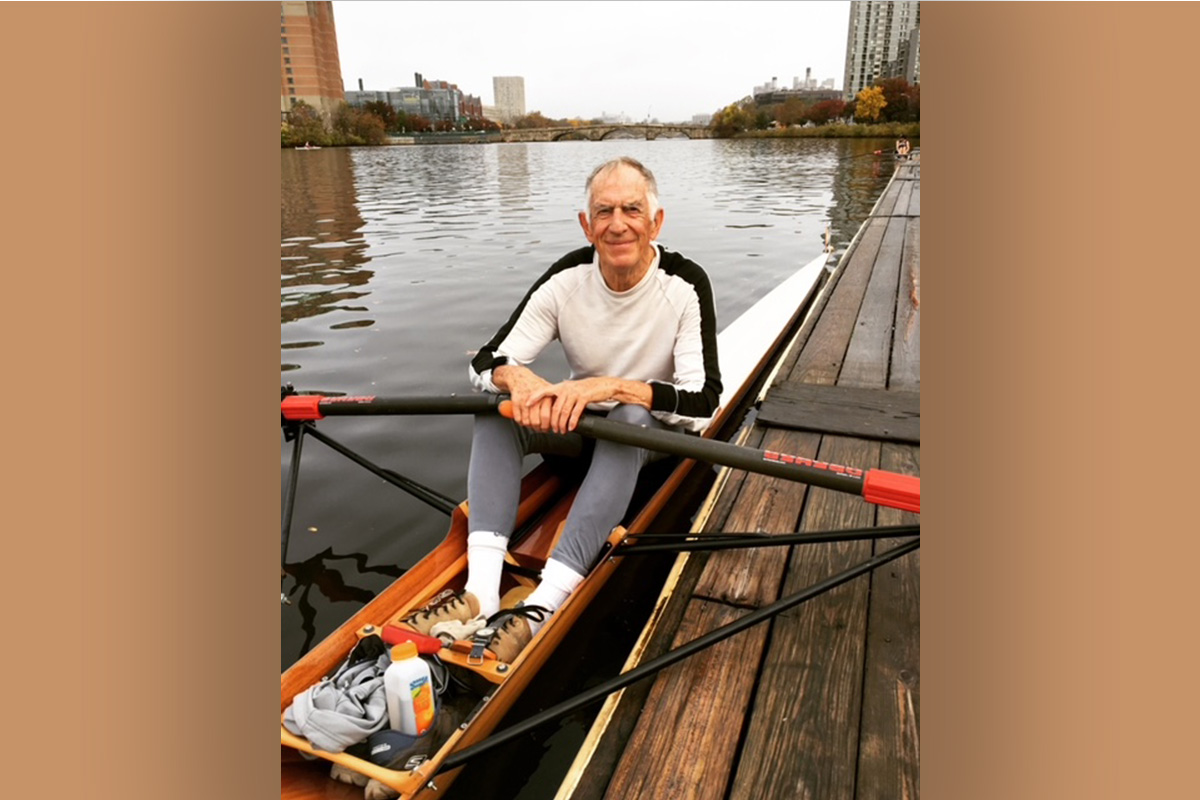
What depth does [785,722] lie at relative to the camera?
221 cm

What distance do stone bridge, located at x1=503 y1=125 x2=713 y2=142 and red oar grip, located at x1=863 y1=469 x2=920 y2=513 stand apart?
5204 cm

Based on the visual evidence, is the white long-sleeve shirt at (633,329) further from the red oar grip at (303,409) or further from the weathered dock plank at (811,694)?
the weathered dock plank at (811,694)

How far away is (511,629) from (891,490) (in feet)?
4.90

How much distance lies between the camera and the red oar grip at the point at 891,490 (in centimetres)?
238

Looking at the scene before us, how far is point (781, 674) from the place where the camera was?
7.96 ft

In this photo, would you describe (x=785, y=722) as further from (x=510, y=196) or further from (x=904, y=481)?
(x=510, y=196)

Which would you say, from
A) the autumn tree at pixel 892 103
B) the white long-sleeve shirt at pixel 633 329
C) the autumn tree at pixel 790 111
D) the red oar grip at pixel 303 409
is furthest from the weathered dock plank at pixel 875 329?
the autumn tree at pixel 790 111

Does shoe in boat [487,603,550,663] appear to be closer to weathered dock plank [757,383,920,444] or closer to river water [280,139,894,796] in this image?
river water [280,139,894,796]

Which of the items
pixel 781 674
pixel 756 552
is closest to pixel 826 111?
pixel 756 552

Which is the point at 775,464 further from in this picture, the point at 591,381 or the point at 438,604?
the point at 438,604

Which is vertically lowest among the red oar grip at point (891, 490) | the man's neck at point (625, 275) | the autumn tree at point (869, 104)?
the red oar grip at point (891, 490)

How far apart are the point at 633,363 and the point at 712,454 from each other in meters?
0.90

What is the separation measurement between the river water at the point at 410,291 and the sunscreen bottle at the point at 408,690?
1425 millimetres

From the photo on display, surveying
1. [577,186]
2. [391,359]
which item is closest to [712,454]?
[391,359]
